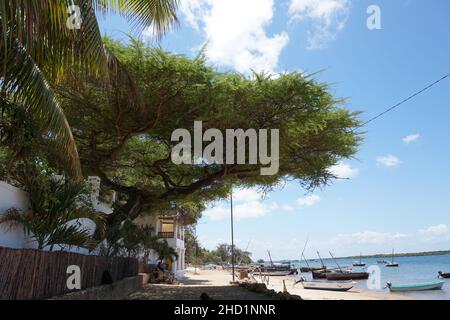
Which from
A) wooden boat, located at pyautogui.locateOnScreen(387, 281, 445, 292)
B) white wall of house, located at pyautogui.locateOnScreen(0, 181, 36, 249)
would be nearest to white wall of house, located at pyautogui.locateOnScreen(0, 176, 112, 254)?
white wall of house, located at pyautogui.locateOnScreen(0, 181, 36, 249)

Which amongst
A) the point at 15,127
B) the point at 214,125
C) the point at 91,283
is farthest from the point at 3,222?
the point at 214,125

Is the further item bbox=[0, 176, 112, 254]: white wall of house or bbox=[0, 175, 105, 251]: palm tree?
bbox=[0, 175, 105, 251]: palm tree

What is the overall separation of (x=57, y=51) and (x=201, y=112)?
7.03 metres

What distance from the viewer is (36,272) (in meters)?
6.89

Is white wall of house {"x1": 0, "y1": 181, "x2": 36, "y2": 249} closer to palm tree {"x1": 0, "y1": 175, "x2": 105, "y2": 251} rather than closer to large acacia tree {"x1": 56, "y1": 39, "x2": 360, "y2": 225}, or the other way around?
palm tree {"x1": 0, "y1": 175, "x2": 105, "y2": 251}

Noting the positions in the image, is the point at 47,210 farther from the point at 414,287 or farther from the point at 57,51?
the point at 414,287

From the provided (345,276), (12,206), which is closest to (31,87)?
(12,206)

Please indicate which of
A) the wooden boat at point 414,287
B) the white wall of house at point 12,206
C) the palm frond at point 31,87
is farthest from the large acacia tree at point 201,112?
the wooden boat at point 414,287

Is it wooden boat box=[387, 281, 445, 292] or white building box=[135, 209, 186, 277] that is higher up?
white building box=[135, 209, 186, 277]

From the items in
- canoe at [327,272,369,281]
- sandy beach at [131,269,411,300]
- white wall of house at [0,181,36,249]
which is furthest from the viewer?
canoe at [327,272,369,281]

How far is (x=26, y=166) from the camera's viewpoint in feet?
26.4

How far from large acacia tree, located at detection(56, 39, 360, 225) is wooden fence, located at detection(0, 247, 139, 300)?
4.76 meters

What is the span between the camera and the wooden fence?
604cm
